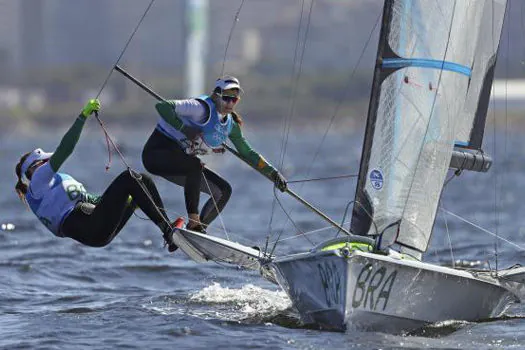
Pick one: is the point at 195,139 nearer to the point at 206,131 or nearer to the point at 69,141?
the point at 206,131

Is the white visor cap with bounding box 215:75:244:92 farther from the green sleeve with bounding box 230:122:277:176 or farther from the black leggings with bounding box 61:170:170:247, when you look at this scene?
the black leggings with bounding box 61:170:170:247

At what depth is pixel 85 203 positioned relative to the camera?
9.02 m

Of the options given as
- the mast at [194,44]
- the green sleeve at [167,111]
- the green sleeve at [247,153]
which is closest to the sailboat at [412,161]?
the green sleeve at [247,153]

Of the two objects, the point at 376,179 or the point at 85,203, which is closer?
the point at 376,179

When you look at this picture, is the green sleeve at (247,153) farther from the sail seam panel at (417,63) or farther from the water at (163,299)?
the sail seam panel at (417,63)

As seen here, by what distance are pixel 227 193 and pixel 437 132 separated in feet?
5.34

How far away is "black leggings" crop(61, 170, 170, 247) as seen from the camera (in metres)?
8.84

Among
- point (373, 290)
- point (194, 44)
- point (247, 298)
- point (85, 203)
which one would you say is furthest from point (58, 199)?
point (194, 44)

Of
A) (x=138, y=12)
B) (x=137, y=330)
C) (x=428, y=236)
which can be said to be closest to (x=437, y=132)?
(x=428, y=236)

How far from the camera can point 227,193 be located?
9.49m

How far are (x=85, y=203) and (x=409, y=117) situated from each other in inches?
90.0

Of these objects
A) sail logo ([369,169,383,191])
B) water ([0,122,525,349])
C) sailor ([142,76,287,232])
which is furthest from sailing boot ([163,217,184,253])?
sail logo ([369,169,383,191])

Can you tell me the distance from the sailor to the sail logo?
0.66m

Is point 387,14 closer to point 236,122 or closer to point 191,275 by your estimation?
point 236,122
